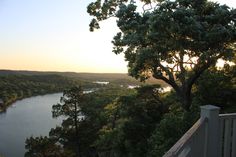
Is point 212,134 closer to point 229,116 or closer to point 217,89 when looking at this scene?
point 229,116

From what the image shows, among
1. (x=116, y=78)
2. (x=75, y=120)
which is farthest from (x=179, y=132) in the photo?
(x=116, y=78)

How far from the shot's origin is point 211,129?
13.2 feet

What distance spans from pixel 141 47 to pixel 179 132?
135 inches

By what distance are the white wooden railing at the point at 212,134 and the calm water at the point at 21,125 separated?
46.2 meters

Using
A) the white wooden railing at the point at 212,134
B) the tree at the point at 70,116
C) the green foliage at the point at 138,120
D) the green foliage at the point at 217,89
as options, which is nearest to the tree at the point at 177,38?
the green foliage at the point at 217,89

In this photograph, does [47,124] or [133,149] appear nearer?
[133,149]

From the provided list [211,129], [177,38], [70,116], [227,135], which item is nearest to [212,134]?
[211,129]

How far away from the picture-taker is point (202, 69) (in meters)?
12.7

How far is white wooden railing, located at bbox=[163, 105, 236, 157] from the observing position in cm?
354

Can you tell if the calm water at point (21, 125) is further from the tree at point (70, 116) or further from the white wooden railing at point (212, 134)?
the white wooden railing at point (212, 134)

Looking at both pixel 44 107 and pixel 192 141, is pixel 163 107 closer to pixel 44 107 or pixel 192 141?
pixel 192 141

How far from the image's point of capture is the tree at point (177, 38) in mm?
11391

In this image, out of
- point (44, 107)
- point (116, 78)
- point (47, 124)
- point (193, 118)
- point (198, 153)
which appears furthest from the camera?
point (116, 78)

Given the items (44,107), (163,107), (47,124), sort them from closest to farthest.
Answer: (163,107), (47,124), (44,107)
